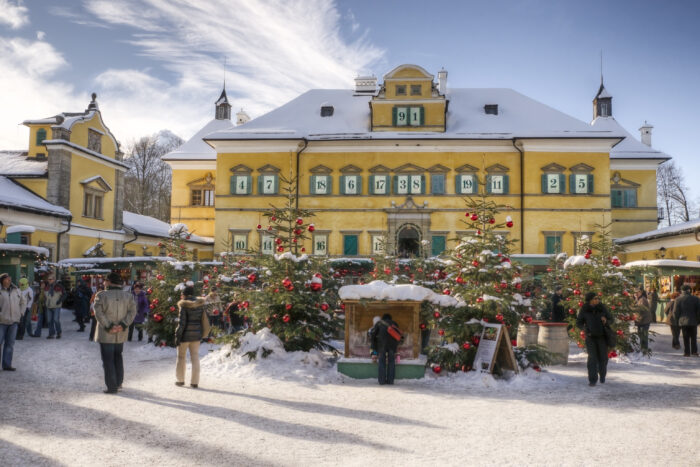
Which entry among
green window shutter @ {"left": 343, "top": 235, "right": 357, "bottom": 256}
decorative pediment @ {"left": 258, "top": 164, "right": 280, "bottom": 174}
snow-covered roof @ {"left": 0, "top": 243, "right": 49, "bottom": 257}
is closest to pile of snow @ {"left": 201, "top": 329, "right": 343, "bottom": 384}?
snow-covered roof @ {"left": 0, "top": 243, "right": 49, "bottom": 257}

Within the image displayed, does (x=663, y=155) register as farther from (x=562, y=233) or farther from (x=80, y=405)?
(x=80, y=405)

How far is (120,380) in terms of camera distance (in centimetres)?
945

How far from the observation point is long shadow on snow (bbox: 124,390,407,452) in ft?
22.4

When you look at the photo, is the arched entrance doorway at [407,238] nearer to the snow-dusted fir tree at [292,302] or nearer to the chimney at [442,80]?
the chimney at [442,80]

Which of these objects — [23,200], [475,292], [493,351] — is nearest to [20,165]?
[23,200]

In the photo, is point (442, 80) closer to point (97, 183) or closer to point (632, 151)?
point (632, 151)

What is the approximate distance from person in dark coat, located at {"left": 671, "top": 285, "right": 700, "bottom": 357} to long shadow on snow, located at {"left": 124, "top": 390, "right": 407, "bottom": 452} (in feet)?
38.3

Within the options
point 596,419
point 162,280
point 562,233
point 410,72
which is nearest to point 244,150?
point 410,72

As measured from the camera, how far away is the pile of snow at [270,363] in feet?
35.9

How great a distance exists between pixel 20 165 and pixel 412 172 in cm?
2179

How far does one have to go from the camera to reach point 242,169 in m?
36.5

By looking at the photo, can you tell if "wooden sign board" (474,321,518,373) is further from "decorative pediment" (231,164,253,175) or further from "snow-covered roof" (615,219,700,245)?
"decorative pediment" (231,164,253,175)

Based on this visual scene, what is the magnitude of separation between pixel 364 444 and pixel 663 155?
4138 centimetres

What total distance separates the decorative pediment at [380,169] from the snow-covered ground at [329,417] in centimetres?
2455
